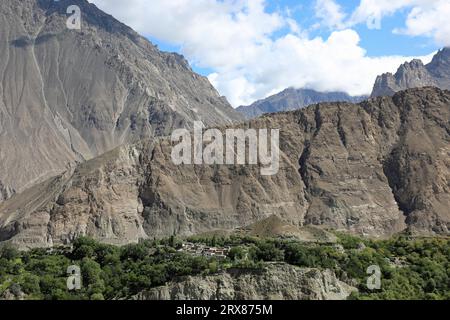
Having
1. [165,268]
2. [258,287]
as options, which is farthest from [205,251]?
[258,287]

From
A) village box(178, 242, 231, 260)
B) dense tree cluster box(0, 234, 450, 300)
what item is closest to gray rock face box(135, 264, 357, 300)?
dense tree cluster box(0, 234, 450, 300)

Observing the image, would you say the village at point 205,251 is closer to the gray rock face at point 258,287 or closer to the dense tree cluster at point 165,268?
the dense tree cluster at point 165,268

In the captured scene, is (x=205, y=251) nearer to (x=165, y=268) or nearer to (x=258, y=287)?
(x=165, y=268)

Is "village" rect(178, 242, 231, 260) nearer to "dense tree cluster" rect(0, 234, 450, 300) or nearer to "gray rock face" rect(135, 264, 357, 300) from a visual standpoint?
"dense tree cluster" rect(0, 234, 450, 300)

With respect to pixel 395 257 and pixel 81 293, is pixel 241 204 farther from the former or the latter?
pixel 81 293

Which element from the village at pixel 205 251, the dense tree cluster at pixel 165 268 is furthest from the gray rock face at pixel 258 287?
the village at pixel 205 251

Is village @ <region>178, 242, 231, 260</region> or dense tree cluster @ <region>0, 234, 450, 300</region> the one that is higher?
village @ <region>178, 242, 231, 260</region>

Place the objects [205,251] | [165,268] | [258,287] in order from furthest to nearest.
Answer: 1. [205,251]
2. [165,268]
3. [258,287]
